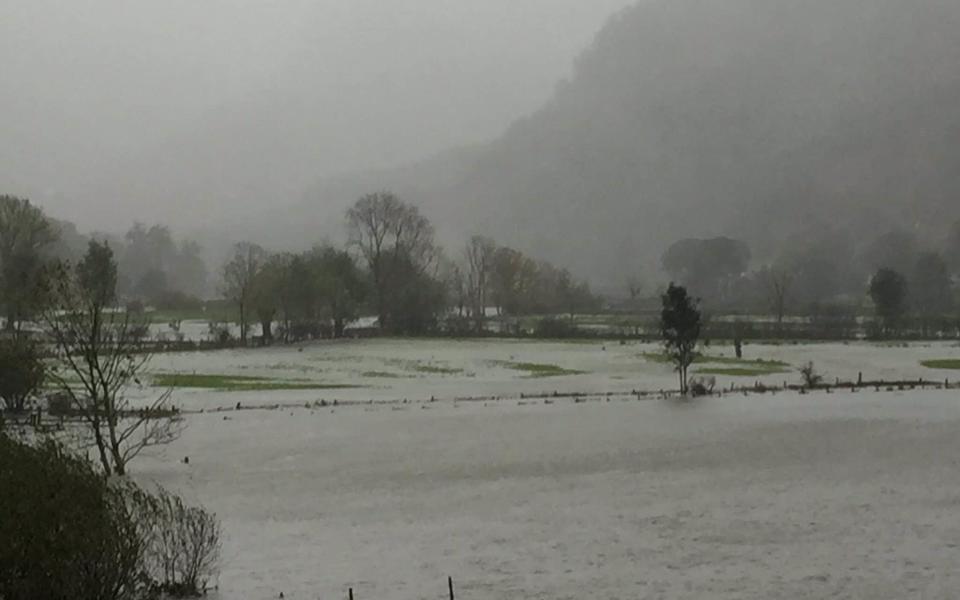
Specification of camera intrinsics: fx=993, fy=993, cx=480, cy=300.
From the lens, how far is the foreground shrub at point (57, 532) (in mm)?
13383

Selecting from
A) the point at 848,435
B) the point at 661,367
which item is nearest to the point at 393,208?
the point at 661,367

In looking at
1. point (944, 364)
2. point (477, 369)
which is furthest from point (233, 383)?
point (944, 364)

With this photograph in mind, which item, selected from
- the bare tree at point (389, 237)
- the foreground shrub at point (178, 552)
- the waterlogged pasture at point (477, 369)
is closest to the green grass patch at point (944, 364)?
the waterlogged pasture at point (477, 369)

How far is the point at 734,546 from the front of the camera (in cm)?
2306

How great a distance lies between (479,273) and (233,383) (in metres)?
101

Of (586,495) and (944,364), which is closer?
(586,495)

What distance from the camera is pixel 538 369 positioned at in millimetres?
81500

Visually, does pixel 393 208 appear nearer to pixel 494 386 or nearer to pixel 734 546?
pixel 494 386

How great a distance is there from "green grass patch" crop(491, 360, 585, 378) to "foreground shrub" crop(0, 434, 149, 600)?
6157 cm

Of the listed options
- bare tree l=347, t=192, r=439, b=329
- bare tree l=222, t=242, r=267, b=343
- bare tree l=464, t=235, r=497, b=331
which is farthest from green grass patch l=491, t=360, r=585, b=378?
bare tree l=464, t=235, r=497, b=331

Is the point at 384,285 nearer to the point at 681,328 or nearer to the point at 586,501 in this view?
the point at 681,328

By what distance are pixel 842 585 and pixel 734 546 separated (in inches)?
149

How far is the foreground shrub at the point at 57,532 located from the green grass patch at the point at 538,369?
61.6m

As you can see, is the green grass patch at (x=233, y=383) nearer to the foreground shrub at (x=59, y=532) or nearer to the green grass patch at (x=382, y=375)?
the green grass patch at (x=382, y=375)
